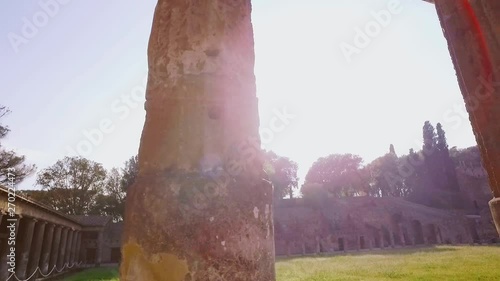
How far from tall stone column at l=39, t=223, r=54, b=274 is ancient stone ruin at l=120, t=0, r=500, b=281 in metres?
25.0

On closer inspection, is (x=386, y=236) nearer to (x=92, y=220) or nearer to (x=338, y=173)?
(x=338, y=173)

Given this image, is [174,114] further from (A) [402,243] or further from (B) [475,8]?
(A) [402,243]

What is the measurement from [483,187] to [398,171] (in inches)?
558

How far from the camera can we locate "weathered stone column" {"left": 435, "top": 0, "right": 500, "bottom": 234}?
3.43 metres

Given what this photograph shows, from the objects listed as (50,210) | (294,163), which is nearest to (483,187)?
(294,163)

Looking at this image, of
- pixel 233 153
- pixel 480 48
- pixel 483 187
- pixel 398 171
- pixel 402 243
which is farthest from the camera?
pixel 398 171

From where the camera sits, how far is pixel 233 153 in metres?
1.78

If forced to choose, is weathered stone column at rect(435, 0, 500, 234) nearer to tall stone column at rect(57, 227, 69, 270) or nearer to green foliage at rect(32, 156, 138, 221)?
tall stone column at rect(57, 227, 69, 270)

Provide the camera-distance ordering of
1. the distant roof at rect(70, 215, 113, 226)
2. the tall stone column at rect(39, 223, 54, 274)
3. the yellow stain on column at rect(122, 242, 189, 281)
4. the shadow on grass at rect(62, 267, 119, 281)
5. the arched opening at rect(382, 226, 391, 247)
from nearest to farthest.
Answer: the yellow stain on column at rect(122, 242, 189, 281) → the shadow on grass at rect(62, 267, 119, 281) → the tall stone column at rect(39, 223, 54, 274) → the distant roof at rect(70, 215, 113, 226) → the arched opening at rect(382, 226, 391, 247)

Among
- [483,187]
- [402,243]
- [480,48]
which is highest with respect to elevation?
[483,187]

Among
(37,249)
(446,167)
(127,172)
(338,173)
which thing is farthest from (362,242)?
(37,249)

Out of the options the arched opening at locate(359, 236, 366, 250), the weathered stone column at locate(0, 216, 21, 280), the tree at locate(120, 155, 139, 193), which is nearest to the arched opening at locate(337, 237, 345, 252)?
the arched opening at locate(359, 236, 366, 250)

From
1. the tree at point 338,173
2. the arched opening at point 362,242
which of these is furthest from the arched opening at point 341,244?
the tree at point 338,173

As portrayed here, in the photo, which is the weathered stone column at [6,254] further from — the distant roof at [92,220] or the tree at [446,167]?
the tree at [446,167]
